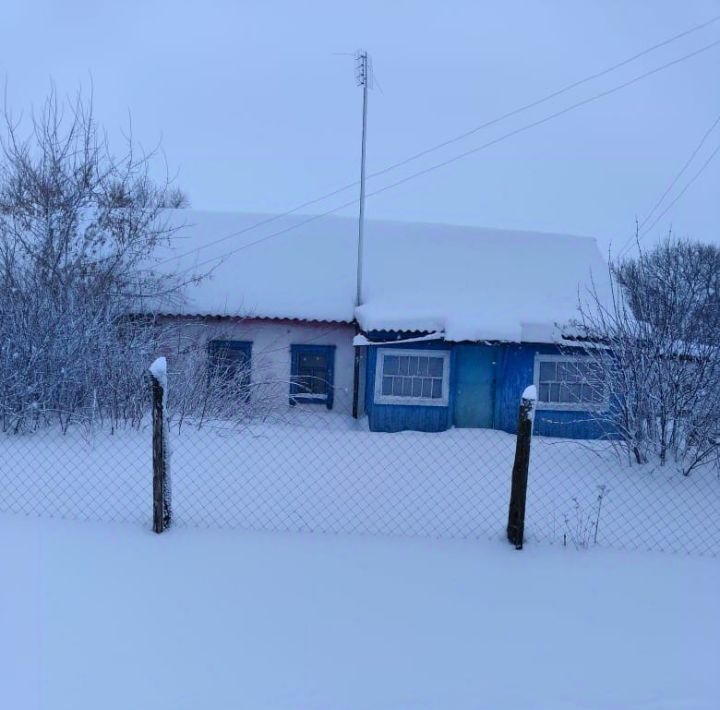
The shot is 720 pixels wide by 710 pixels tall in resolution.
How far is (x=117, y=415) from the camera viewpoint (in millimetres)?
7281

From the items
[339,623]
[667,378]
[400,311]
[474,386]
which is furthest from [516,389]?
[339,623]

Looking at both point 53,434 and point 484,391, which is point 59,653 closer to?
point 53,434

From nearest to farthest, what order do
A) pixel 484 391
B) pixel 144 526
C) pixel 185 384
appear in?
pixel 144 526 < pixel 185 384 < pixel 484 391

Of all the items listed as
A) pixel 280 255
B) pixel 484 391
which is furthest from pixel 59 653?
pixel 280 255

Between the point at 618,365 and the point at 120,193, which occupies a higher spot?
the point at 120,193

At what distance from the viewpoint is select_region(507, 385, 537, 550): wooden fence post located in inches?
163

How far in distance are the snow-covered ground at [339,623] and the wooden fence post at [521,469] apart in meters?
0.14

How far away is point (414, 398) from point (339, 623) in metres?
9.97

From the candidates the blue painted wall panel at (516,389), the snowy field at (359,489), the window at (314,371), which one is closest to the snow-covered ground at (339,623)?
the snowy field at (359,489)

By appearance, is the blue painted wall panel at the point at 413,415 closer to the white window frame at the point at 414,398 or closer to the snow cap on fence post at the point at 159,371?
the white window frame at the point at 414,398

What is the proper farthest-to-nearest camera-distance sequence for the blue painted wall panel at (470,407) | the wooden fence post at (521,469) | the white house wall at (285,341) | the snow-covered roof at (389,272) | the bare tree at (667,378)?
the white house wall at (285,341), the snow-covered roof at (389,272), the blue painted wall panel at (470,407), the bare tree at (667,378), the wooden fence post at (521,469)

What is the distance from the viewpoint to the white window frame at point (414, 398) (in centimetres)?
1321

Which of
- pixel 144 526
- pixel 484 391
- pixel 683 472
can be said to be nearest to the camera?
pixel 144 526

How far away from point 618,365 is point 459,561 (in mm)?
4147
